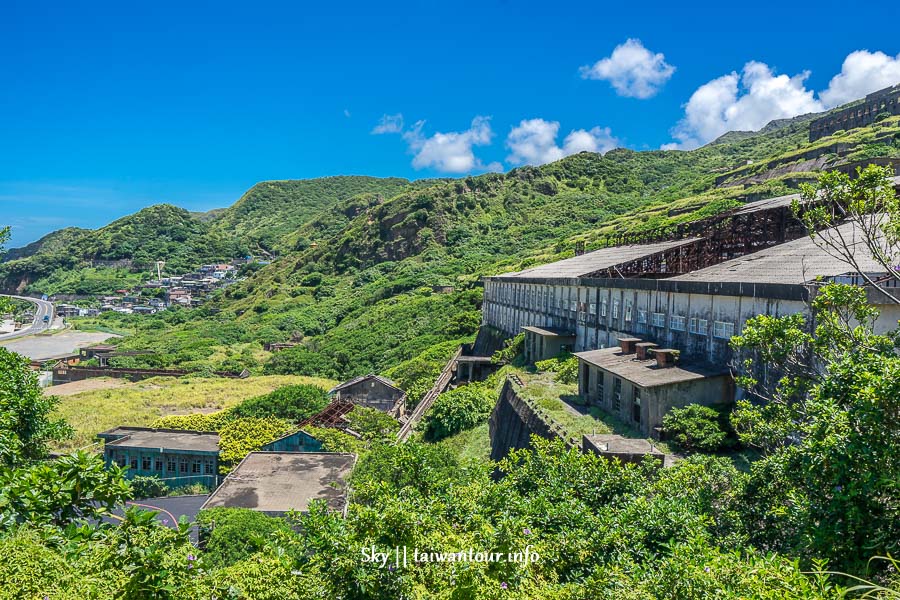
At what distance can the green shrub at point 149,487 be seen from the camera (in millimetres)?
26719

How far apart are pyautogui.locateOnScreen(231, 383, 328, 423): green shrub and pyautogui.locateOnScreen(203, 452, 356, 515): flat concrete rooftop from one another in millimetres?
11023

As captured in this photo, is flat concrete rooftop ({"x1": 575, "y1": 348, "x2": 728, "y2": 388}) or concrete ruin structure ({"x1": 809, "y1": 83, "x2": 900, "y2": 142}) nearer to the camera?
flat concrete rooftop ({"x1": 575, "y1": 348, "x2": 728, "y2": 388})

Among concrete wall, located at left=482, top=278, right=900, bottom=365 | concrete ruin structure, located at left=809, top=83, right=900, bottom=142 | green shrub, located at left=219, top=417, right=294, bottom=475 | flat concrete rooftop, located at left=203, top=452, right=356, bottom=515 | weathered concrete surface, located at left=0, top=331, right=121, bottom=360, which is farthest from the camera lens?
concrete ruin structure, located at left=809, top=83, right=900, bottom=142

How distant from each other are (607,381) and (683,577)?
13534 mm

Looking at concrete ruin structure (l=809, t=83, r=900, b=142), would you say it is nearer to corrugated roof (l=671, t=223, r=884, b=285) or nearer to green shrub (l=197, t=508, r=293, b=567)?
corrugated roof (l=671, t=223, r=884, b=285)

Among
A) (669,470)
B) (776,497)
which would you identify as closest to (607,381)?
(669,470)

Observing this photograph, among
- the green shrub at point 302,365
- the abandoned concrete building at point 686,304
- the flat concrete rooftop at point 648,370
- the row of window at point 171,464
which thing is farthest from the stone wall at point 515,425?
the green shrub at point 302,365

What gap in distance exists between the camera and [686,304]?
63.3 feet

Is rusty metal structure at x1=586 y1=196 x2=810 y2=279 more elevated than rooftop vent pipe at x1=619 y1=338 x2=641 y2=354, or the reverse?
rusty metal structure at x1=586 y1=196 x2=810 y2=279

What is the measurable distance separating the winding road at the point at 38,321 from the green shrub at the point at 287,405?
212ft

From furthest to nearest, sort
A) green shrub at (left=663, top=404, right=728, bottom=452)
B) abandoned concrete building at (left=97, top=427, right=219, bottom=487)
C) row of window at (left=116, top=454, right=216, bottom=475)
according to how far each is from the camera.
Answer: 1. row of window at (left=116, top=454, right=216, bottom=475)
2. abandoned concrete building at (left=97, top=427, right=219, bottom=487)
3. green shrub at (left=663, top=404, right=728, bottom=452)

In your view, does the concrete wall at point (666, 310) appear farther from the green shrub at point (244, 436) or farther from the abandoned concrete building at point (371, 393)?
the green shrub at point (244, 436)

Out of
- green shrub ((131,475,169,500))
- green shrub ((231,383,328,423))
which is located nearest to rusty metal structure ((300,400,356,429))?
green shrub ((231,383,328,423))

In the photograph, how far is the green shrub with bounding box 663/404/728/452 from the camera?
14406 millimetres
